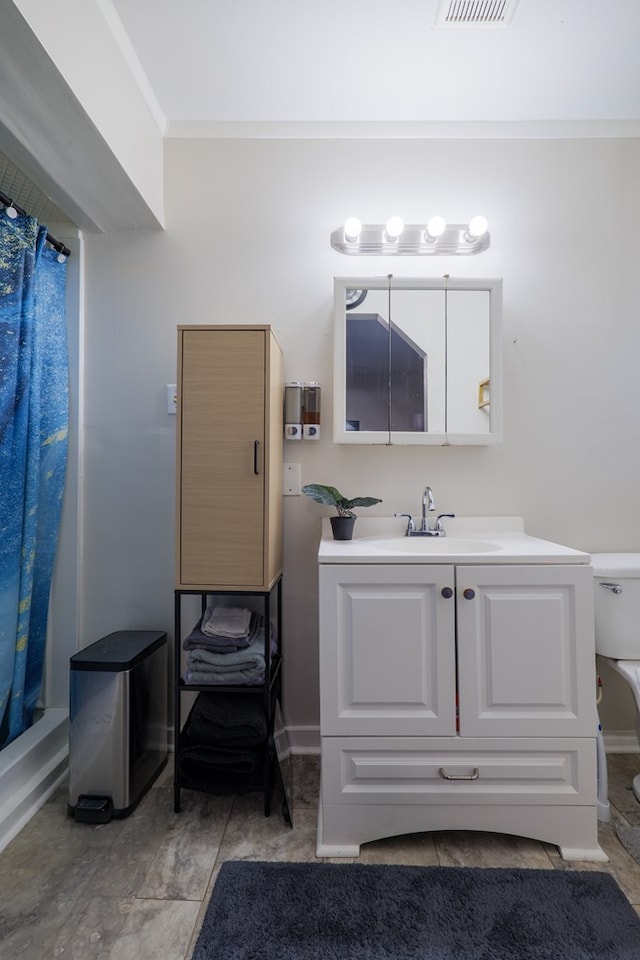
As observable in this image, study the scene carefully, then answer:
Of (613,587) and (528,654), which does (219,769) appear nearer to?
(528,654)

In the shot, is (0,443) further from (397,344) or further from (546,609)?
(546,609)

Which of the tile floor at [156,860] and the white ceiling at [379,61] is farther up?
the white ceiling at [379,61]

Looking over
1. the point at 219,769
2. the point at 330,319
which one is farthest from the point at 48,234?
the point at 219,769

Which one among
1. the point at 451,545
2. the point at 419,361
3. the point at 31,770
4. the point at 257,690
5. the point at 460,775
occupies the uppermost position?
the point at 419,361

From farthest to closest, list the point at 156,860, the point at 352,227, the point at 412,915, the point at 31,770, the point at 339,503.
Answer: the point at 352,227
the point at 339,503
the point at 31,770
the point at 156,860
the point at 412,915

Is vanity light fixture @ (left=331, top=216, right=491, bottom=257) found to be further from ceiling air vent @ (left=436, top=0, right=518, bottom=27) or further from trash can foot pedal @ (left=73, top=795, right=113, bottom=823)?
trash can foot pedal @ (left=73, top=795, right=113, bottom=823)

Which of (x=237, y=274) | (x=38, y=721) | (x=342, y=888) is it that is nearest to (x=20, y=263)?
(x=237, y=274)

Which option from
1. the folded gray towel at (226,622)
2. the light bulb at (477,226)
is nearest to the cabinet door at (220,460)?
the folded gray towel at (226,622)

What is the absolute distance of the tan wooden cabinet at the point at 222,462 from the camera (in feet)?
4.65

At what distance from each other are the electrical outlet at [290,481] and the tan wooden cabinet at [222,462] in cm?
38

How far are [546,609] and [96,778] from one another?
4.84ft

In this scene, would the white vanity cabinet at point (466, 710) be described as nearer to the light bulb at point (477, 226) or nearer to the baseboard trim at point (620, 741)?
the baseboard trim at point (620, 741)

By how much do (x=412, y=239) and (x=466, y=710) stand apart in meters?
1.65

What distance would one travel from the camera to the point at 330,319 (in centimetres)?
181
